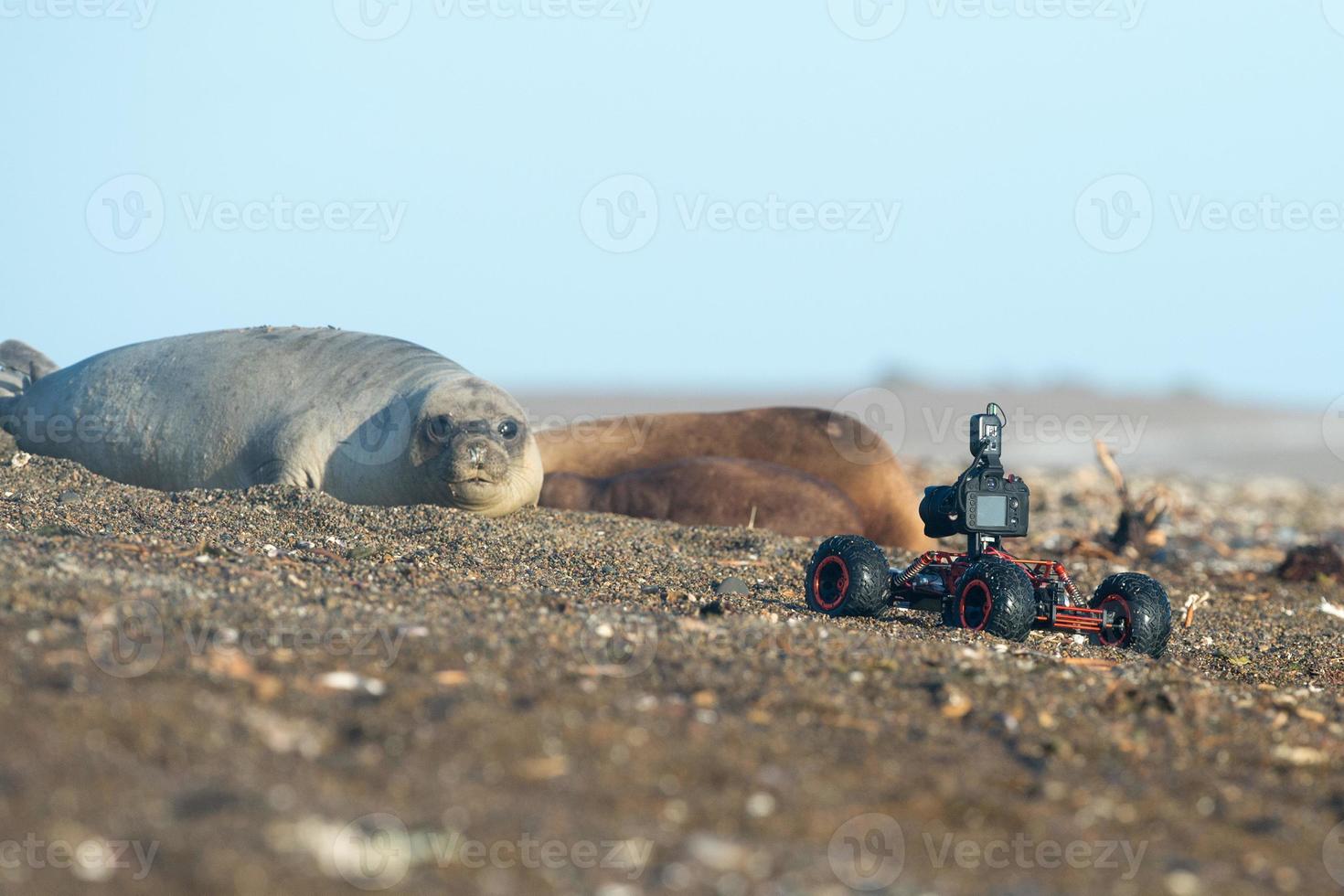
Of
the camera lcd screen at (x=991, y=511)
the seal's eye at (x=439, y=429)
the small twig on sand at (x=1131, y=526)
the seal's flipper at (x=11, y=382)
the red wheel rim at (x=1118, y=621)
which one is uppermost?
the seal's flipper at (x=11, y=382)

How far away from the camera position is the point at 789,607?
22.2ft

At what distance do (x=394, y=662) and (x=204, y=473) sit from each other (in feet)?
20.3

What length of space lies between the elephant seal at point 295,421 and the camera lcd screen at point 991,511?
12.3 feet

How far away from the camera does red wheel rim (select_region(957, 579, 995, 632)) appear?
5.98 meters

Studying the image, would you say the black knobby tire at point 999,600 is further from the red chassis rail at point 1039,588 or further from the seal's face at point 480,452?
the seal's face at point 480,452

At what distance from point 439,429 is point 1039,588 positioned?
4.54 metres

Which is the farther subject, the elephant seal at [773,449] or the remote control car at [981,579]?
the elephant seal at [773,449]

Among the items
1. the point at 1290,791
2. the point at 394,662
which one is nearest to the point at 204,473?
the point at 394,662

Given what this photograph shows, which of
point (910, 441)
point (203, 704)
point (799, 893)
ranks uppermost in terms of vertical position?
point (203, 704)

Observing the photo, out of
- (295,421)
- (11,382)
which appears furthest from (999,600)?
(11,382)

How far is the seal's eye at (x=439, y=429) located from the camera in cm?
927

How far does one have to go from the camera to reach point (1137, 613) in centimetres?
630

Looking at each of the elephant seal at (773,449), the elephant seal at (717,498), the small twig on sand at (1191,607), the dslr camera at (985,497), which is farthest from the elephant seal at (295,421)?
the small twig on sand at (1191,607)

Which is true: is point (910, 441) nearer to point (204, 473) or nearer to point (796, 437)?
point (796, 437)
